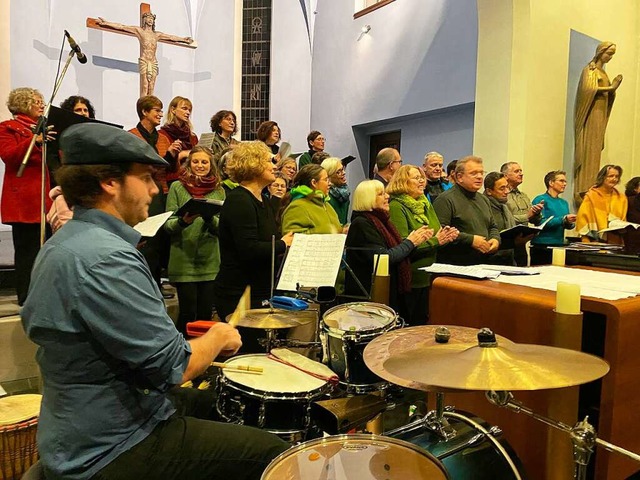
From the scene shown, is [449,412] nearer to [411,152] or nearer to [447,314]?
[447,314]

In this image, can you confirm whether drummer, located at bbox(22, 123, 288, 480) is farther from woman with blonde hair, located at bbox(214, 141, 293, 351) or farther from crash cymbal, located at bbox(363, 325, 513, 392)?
woman with blonde hair, located at bbox(214, 141, 293, 351)

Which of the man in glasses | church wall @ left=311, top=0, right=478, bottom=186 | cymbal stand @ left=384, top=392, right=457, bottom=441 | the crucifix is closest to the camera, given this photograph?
cymbal stand @ left=384, top=392, right=457, bottom=441

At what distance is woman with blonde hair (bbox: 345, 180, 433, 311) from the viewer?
3.12 metres

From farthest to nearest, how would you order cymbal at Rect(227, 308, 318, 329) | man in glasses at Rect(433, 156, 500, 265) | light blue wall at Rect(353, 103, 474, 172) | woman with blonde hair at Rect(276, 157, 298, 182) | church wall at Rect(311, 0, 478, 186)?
light blue wall at Rect(353, 103, 474, 172)
church wall at Rect(311, 0, 478, 186)
woman with blonde hair at Rect(276, 157, 298, 182)
man in glasses at Rect(433, 156, 500, 265)
cymbal at Rect(227, 308, 318, 329)

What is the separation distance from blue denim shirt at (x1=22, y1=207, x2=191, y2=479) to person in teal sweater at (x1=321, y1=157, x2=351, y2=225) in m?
2.92

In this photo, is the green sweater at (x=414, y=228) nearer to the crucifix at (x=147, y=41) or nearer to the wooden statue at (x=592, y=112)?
the wooden statue at (x=592, y=112)

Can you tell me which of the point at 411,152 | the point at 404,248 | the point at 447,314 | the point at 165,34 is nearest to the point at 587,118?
the point at 411,152

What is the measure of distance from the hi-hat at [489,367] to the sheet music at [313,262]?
93 cm

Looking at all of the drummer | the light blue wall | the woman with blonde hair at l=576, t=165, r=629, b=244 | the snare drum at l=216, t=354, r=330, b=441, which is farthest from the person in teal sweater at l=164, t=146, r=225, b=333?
the light blue wall

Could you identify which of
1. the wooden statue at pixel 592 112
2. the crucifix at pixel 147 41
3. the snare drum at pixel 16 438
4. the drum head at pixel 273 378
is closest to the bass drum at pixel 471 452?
the drum head at pixel 273 378

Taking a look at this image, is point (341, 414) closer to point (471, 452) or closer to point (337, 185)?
point (471, 452)

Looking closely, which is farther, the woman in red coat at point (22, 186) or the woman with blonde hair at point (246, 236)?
the woman in red coat at point (22, 186)

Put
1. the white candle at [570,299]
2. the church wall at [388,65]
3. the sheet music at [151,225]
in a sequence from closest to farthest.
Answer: the white candle at [570,299] < the sheet music at [151,225] < the church wall at [388,65]

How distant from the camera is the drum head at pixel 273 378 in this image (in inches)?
65.4
